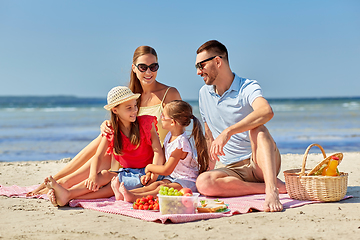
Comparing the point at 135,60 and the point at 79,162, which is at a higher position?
the point at 135,60

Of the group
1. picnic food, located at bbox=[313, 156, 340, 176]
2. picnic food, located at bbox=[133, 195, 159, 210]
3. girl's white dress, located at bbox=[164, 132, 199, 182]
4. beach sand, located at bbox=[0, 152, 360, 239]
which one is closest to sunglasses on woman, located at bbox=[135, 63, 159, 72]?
girl's white dress, located at bbox=[164, 132, 199, 182]

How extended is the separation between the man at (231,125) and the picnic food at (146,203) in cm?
63

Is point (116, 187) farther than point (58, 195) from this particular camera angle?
Yes

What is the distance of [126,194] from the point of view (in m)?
3.88

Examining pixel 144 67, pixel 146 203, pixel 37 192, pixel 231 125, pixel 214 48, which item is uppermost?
pixel 214 48

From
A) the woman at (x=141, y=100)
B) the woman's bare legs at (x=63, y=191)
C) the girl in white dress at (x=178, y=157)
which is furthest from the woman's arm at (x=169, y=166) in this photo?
the woman at (x=141, y=100)

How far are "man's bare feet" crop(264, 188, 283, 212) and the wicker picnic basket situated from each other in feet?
1.31

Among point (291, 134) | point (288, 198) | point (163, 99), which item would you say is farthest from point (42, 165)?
point (291, 134)

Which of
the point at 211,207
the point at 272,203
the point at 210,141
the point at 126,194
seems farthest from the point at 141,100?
the point at 272,203

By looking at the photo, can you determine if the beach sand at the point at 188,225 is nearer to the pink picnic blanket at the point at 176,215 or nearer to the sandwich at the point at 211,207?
the pink picnic blanket at the point at 176,215

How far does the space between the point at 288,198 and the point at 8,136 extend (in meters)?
11.4

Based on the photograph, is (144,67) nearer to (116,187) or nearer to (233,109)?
(233,109)

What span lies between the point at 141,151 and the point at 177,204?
1.22m

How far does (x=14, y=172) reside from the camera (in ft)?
20.8
